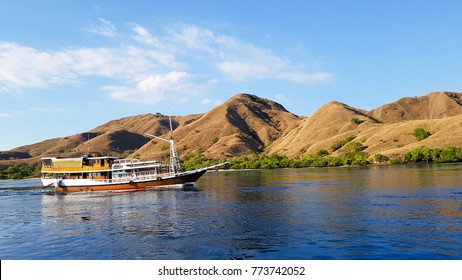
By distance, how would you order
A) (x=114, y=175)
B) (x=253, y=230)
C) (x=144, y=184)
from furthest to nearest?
(x=114, y=175) < (x=144, y=184) < (x=253, y=230)

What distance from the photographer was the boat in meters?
91.7

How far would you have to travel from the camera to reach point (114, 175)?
9369 cm

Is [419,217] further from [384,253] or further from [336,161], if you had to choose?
[336,161]

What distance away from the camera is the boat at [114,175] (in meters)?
91.7

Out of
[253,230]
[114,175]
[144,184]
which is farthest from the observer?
[114,175]

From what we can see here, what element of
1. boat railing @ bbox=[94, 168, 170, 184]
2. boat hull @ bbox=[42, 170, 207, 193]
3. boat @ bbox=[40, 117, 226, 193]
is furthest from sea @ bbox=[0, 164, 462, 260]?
boat railing @ bbox=[94, 168, 170, 184]

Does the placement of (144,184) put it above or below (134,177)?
below

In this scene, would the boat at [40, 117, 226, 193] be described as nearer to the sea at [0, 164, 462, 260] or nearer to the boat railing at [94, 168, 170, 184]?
the boat railing at [94, 168, 170, 184]

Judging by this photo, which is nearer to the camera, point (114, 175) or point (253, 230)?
point (253, 230)

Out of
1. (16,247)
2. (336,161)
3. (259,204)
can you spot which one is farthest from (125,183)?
(336,161)

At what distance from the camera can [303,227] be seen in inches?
1433

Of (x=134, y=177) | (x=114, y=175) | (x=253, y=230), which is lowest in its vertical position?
(x=253, y=230)

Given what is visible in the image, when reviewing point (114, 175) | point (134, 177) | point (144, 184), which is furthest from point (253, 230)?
point (114, 175)

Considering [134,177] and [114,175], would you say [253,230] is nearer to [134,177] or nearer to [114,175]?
[134,177]
